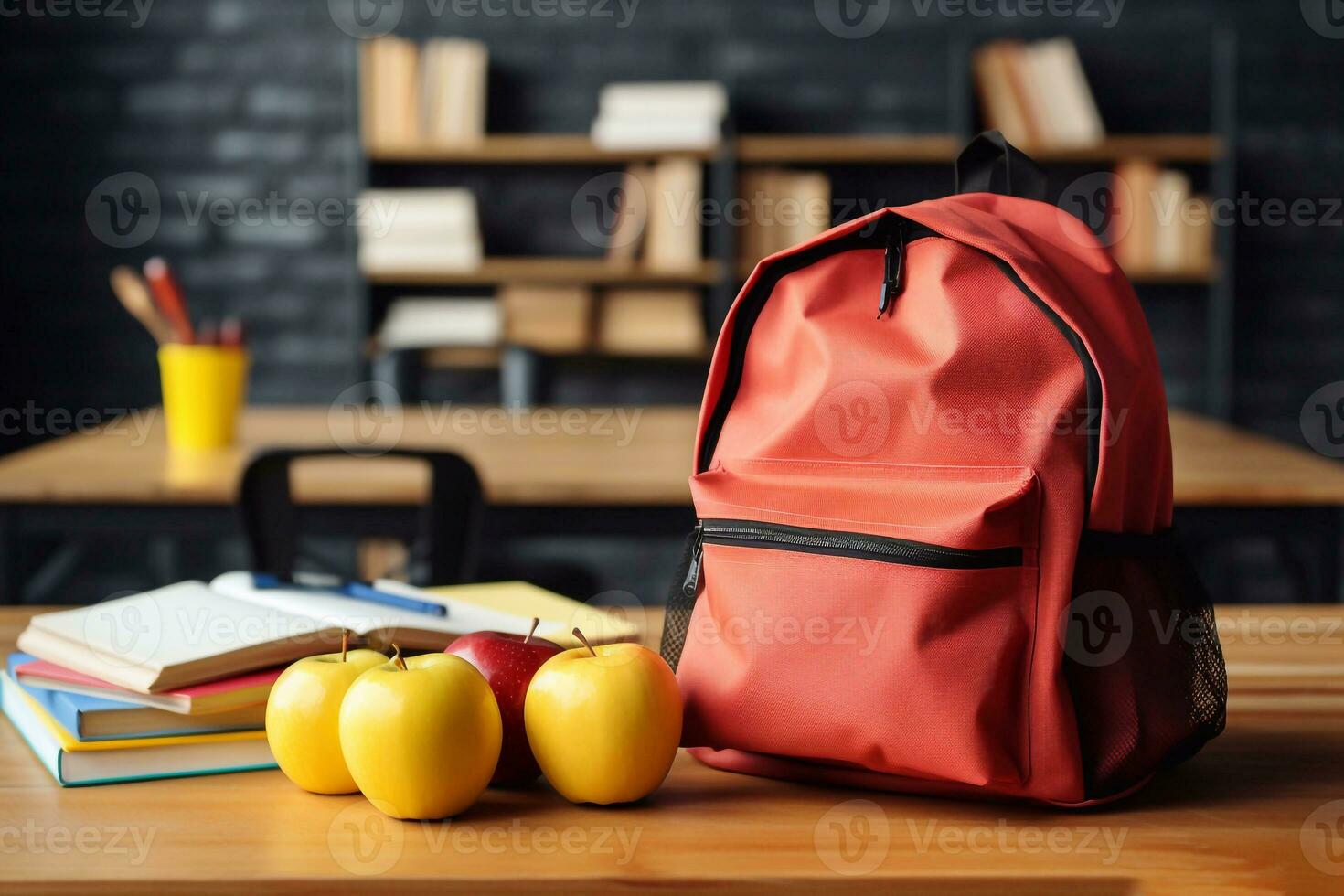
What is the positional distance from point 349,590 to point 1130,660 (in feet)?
1.85

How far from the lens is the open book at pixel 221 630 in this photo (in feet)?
2.61

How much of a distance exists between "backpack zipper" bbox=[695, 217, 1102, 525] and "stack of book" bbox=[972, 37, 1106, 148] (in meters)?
3.18

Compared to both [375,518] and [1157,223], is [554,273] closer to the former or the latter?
[1157,223]

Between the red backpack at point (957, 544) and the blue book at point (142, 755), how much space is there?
10.4 inches

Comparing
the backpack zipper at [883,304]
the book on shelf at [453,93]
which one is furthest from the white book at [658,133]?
the backpack zipper at [883,304]

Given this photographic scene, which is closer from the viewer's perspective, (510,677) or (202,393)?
(510,677)

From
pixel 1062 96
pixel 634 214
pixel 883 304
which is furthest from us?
pixel 634 214

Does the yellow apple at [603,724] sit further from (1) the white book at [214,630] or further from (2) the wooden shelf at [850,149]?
(2) the wooden shelf at [850,149]

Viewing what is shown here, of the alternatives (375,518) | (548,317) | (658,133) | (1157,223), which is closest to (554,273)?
(548,317)

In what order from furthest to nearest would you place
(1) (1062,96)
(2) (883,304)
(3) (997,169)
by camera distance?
1. (1) (1062,96)
2. (3) (997,169)
3. (2) (883,304)

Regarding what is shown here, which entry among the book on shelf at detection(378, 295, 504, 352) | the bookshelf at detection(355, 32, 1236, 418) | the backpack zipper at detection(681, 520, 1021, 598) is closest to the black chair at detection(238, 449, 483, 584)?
the backpack zipper at detection(681, 520, 1021, 598)

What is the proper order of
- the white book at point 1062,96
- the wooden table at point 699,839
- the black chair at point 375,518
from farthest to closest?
the white book at point 1062,96 < the black chair at point 375,518 < the wooden table at point 699,839

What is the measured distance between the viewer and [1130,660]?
2.44ft

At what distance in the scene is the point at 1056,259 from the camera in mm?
785
